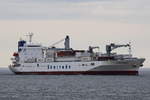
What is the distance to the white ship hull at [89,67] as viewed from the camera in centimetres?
14238

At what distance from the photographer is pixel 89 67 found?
14438cm

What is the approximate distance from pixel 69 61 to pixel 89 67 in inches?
246

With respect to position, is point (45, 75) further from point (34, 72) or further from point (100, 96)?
point (100, 96)

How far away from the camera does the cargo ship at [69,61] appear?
143375 mm

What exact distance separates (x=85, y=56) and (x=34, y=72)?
14.7 m

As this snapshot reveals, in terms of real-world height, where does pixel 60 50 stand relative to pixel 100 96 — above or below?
above

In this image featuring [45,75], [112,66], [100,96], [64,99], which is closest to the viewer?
[64,99]

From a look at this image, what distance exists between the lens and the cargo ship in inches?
5645

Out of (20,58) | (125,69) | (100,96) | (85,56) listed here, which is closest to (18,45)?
(20,58)

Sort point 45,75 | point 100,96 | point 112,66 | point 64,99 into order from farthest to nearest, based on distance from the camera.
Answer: point 45,75 < point 112,66 < point 100,96 < point 64,99

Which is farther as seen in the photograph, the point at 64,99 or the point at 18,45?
the point at 18,45

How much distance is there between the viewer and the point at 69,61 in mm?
148125

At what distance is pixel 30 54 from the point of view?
15625 centimetres

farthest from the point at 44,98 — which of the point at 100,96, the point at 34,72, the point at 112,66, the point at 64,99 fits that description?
the point at 34,72
